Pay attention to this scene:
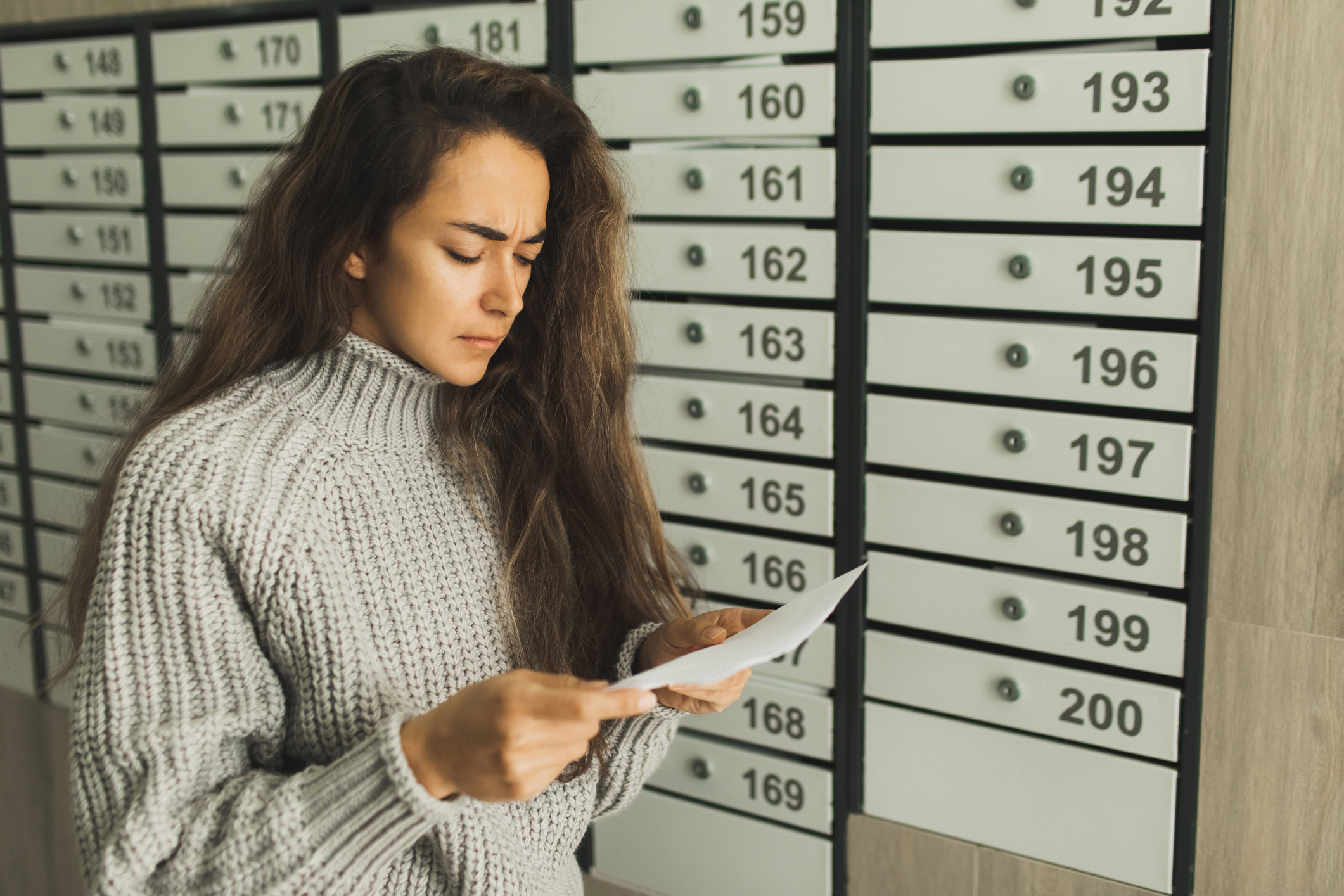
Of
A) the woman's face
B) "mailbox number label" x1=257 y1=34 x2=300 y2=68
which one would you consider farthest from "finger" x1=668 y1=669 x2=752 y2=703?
"mailbox number label" x1=257 y1=34 x2=300 y2=68

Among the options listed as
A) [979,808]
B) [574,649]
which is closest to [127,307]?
[574,649]

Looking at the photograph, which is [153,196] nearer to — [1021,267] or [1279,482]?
[1021,267]

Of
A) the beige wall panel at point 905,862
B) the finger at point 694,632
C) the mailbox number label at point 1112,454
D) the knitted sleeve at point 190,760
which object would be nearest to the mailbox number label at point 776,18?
the mailbox number label at point 1112,454

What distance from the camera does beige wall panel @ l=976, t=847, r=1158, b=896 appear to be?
5.69 ft

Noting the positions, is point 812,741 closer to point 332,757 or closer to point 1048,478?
point 1048,478

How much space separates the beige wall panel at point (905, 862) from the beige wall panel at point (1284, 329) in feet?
2.10

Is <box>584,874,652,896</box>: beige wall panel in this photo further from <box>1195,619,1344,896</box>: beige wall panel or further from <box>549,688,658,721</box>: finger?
<box>549,688,658,721</box>: finger

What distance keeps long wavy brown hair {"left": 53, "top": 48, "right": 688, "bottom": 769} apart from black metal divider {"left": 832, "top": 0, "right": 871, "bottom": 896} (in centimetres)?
50

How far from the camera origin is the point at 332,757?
111 centimetres

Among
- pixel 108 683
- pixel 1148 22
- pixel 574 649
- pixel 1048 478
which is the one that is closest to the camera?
pixel 108 683

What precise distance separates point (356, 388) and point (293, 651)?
30 cm

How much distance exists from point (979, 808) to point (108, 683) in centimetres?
138

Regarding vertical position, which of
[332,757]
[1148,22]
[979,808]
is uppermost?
[1148,22]

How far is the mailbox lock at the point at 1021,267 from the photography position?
→ 1.65 metres
